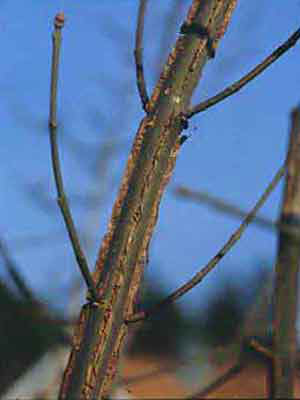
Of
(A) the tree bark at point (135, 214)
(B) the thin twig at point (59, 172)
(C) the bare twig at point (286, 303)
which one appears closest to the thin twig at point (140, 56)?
(A) the tree bark at point (135, 214)

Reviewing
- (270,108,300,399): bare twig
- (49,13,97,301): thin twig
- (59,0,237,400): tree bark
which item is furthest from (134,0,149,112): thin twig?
(270,108,300,399): bare twig

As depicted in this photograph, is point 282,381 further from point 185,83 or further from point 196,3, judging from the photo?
point 196,3

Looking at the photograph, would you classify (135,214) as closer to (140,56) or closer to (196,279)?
(196,279)

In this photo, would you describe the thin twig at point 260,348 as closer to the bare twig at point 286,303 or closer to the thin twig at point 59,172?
the bare twig at point 286,303

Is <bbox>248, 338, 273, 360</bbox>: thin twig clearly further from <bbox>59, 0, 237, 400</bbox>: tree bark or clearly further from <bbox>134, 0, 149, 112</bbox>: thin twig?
<bbox>134, 0, 149, 112</bbox>: thin twig

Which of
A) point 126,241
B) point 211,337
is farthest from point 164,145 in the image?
point 211,337

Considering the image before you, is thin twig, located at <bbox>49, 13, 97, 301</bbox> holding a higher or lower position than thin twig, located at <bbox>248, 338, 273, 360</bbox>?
higher
